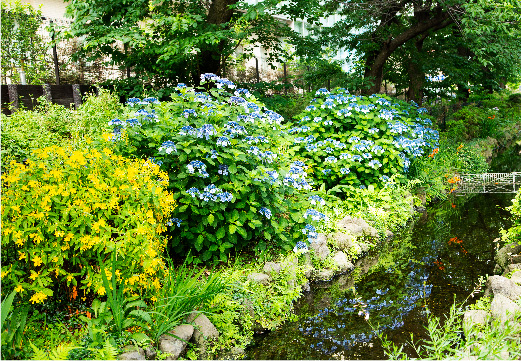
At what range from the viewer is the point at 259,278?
4.61 meters

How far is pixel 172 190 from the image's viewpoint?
4.62m

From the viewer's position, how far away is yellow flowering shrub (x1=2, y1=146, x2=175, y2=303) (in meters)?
3.12

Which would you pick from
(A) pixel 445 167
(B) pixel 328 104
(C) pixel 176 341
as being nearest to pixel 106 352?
(C) pixel 176 341

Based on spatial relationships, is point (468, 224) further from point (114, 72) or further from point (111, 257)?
point (114, 72)

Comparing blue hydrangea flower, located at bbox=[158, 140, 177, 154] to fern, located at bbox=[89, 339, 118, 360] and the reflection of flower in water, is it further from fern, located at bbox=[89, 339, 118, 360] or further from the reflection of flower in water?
the reflection of flower in water

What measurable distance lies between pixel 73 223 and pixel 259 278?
6.83ft

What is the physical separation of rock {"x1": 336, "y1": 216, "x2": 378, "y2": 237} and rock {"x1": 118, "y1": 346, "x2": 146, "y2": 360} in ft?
12.2

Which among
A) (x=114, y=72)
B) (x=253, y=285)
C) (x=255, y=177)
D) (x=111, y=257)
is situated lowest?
(x=253, y=285)

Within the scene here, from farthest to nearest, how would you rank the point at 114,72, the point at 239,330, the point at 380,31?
the point at 380,31 → the point at 114,72 → the point at 239,330

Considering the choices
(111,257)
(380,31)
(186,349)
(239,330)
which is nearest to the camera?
(111,257)

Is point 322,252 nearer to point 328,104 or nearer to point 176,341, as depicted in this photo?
point 176,341

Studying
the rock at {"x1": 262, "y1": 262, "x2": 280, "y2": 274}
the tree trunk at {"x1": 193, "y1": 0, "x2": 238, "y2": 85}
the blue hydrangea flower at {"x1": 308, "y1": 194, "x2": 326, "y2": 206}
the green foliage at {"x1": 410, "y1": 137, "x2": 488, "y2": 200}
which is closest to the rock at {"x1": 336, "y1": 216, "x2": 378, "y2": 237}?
the blue hydrangea flower at {"x1": 308, "y1": 194, "x2": 326, "y2": 206}

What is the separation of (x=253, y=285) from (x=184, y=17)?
17.4 feet

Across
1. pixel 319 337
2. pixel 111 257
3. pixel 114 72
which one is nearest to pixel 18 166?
pixel 111 257
